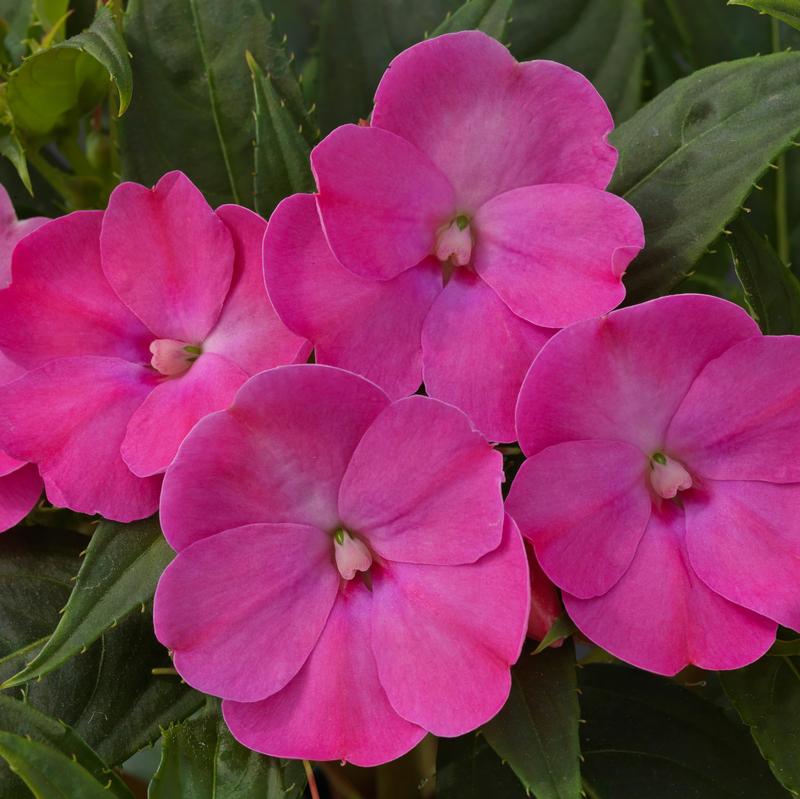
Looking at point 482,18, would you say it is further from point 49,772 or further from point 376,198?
point 49,772

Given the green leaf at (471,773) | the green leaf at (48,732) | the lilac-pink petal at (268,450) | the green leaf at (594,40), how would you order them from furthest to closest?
the green leaf at (594,40)
the green leaf at (471,773)
the green leaf at (48,732)
the lilac-pink petal at (268,450)

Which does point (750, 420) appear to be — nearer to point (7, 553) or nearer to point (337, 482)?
point (337, 482)

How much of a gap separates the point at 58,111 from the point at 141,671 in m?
0.41

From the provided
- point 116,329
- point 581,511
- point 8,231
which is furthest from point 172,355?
point 581,511

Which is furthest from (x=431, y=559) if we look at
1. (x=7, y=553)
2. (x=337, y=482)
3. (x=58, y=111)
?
(x=58, y=111)

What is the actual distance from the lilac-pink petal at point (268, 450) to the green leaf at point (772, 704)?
0.31 m

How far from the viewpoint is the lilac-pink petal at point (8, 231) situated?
0.58m

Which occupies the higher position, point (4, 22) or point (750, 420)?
point (4, 22)

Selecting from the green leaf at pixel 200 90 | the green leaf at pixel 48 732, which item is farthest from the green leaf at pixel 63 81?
the green leaf at pixel 48 732

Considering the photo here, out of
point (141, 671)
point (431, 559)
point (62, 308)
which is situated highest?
point (62, 308)

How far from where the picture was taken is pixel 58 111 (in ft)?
2.27

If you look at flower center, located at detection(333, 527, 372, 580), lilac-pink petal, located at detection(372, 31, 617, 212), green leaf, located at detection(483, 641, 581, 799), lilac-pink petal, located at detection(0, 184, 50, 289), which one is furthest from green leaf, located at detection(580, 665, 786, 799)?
lilac-pink petal, located at detection(0, 184, 50, 289)

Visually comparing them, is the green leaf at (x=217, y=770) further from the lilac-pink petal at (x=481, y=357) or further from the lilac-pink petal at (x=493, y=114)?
the lilac-pink petal at (x=493, y=114)

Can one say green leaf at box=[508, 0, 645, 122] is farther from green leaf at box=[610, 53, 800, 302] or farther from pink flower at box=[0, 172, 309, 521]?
pink flower at box=[0, 172, 309, 521]
